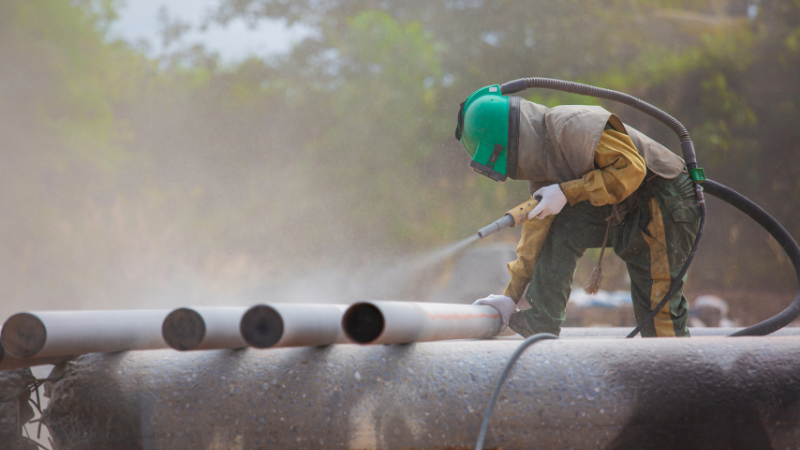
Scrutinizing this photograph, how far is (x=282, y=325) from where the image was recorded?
96 cm

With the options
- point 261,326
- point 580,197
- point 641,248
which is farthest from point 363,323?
point 641,248

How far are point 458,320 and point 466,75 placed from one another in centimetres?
730

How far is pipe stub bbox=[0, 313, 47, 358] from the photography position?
984 mm

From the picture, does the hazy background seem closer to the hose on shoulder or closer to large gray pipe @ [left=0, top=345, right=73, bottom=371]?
the hose on shoulder

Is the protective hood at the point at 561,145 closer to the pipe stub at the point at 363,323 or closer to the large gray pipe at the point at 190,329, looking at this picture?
the pipe stub at the point at 363,323

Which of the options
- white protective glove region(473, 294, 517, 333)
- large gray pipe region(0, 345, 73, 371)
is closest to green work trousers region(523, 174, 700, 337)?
white protective glove region(473, 294, 517, 333)

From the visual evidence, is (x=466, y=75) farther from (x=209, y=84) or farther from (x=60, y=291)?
(x=60, y=291)

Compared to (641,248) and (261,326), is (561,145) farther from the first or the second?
(261,326)

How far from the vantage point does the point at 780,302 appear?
7.62 meters

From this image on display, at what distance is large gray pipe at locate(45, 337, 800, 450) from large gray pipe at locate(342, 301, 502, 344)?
6 cm

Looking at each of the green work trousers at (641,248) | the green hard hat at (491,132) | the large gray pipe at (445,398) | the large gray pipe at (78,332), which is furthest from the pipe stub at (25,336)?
the green work trousers at (641,248)

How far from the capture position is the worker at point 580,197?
173 centimetres

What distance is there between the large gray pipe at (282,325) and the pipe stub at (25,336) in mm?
358

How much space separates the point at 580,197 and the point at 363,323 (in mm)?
986
